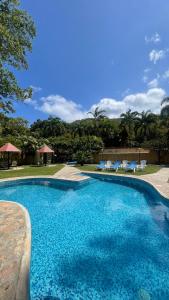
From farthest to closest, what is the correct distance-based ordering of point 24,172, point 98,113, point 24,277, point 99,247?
point 98,113 → point 24,172 → point 99,247 → point 24,277

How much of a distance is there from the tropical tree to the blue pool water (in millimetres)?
3642

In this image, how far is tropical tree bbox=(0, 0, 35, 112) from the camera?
3.91 metres

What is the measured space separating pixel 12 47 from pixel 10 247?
4103 millimetres

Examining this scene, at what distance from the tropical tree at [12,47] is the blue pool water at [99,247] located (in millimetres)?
3642

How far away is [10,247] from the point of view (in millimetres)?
3805

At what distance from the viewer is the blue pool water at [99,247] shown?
11.0ft

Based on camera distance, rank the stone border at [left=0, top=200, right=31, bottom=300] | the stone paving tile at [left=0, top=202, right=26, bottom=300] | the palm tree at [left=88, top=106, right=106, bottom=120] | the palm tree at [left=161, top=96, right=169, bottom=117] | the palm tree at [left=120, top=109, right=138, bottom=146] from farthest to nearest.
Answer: the palm tree at [left=88, top=106, right=106, bottom=120], the palm tree at [left=120, top=109, right=138, bottom=146], the palm tree at [left=161, top=96, right=169, bottom=117], the stone paving tile at [left=0, top=202, right=26, bottom=300], the stone border at [left=0, top=200, right=31, bottom=300]

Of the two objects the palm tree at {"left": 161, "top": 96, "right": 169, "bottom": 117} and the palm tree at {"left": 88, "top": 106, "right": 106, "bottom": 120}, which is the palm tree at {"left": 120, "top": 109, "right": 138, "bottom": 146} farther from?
the palm tree at {"left": 161, "top": 96, "right": 169, "bottom": 117}

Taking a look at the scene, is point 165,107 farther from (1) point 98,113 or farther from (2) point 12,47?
(2) point 12,47

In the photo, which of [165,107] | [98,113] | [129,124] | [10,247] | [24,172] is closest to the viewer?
[10,247]

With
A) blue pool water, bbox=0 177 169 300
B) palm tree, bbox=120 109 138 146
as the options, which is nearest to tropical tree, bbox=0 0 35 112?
blue pool water, bbox=0 177 169 300

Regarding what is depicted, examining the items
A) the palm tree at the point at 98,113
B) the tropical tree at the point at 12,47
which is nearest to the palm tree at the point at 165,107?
the palm tree at the point at 98,113

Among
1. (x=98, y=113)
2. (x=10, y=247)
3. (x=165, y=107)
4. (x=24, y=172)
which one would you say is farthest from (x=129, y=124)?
(x=10, y=247)

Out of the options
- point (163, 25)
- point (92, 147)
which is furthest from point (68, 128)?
point (163, 25)
